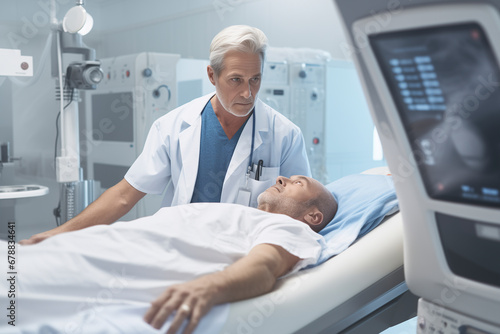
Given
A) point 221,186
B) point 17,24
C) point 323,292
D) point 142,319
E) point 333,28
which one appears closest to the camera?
point 142,319

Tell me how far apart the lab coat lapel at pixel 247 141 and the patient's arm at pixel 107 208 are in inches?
14.1

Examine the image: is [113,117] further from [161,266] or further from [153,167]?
[161,266]

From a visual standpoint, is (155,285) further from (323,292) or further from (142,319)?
(323,292)

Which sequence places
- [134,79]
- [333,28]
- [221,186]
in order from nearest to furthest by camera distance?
[221,186]
[134,79]
[333,28]

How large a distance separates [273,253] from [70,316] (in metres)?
0.51

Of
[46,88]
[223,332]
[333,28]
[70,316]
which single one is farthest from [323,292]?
[46,88]

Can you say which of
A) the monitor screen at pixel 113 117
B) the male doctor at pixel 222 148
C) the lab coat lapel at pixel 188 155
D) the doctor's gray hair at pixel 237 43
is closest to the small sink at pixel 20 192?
the monitor screen at pixel 113 117

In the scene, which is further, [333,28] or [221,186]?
[333,28]

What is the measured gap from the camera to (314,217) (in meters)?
1.71

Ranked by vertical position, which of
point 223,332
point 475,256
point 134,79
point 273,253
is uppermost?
point 134,79

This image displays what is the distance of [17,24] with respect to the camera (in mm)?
5789

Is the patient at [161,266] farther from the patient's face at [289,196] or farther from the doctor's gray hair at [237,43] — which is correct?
the doctor's gray hair at [237,43]

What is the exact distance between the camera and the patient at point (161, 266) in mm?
1068

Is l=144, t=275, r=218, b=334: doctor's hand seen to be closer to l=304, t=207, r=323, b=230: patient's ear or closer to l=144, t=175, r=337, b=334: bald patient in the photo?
l=144, t=175, r=337, b=334: bald patient
